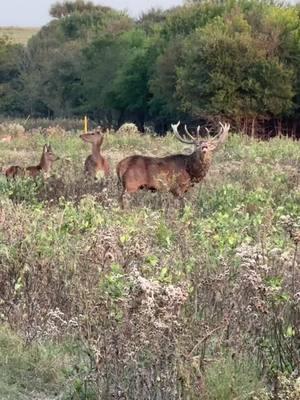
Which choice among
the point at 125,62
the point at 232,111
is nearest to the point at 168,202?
the point at 232,111

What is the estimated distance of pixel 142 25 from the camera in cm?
7912

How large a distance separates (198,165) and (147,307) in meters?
10.9

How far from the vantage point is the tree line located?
4344 centimetres

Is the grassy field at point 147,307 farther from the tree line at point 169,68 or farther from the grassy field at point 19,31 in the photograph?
the grassy field at point 19,31

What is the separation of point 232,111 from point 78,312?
1435 inches

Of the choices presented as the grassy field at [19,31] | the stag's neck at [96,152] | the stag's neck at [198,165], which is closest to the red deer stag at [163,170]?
the stag's neck at [198,165]

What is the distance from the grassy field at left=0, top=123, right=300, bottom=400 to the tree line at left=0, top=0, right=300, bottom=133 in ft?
110

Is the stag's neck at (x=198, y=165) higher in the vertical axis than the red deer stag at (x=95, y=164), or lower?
higher

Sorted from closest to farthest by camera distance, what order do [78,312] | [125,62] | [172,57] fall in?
[78,312], [172,57], [125,62]

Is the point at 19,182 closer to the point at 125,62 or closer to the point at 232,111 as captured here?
the point at 232,111

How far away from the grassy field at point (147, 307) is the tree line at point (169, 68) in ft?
110

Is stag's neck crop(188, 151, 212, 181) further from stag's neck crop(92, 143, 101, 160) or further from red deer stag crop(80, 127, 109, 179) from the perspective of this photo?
stag's neck crop(92, 143, 101, 160)

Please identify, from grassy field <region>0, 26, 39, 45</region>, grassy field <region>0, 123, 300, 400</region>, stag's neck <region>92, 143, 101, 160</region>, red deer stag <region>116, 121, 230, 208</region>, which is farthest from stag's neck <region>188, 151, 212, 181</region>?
grassy field <region>0, 26, 39, 45</region>

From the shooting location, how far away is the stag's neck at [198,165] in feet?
53.4
